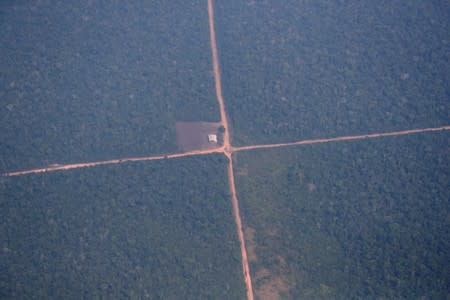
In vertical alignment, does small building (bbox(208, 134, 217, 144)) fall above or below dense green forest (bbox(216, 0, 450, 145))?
below

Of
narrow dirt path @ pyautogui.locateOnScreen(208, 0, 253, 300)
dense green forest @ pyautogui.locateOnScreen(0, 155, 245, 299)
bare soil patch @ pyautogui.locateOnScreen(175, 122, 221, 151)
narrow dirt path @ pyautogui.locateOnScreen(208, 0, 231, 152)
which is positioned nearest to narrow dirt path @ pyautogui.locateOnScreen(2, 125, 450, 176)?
bare soil patch @ pyautogui.locateOnScreen(175, 122, 221, 151)

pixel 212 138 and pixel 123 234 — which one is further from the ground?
pixel 212 138

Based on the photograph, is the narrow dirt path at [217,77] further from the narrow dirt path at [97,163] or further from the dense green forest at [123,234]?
the dense green forest at [123,234]

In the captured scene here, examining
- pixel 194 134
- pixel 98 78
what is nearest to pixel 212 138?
pixel 194 134

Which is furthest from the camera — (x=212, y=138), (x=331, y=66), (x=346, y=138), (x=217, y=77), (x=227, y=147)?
(x=217, y=77)

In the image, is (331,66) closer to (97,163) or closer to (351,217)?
(351,217)

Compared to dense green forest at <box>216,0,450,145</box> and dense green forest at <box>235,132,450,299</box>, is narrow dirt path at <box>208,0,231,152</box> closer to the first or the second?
dense green forest at <box>216,0,450,145</box>

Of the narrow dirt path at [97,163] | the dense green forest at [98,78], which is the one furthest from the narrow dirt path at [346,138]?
the dense green forest at [98,78]
